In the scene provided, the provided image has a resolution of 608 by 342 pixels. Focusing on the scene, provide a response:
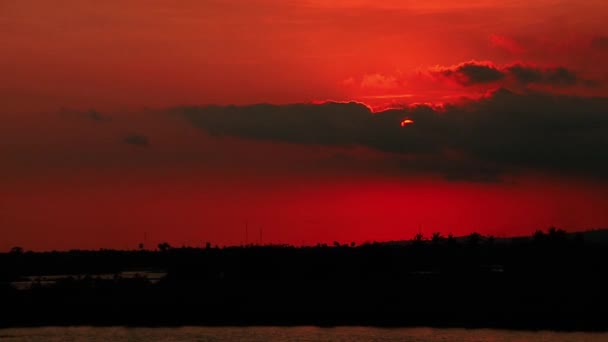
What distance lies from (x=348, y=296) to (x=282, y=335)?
16.0 metres

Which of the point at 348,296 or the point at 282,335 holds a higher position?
the point at 348,296

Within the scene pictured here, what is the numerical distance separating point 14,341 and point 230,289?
2810 centimetres

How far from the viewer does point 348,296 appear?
327 ft

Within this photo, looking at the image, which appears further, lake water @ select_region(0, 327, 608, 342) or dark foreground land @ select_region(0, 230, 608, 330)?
dark foreground land @ select_region(0, 230, 608, 330)

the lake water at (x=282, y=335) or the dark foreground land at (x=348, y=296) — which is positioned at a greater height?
the dark foreground land at (x=348, y=296)

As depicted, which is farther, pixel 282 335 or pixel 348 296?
pixel 348 296

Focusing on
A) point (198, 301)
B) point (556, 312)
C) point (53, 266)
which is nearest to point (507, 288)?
point (556, 312)

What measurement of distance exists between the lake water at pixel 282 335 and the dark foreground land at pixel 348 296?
3.83m

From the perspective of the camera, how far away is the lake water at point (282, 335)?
80438 millimetres

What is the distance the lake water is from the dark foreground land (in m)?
3.83

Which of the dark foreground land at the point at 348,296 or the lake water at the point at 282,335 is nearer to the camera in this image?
the lake water at the point at 282,335

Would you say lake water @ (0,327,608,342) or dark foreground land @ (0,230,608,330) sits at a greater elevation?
dark foreground land @ (0,230,608,330)

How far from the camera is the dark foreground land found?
9225 cm

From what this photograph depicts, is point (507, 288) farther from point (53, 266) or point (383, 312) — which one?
point (53, 266)
